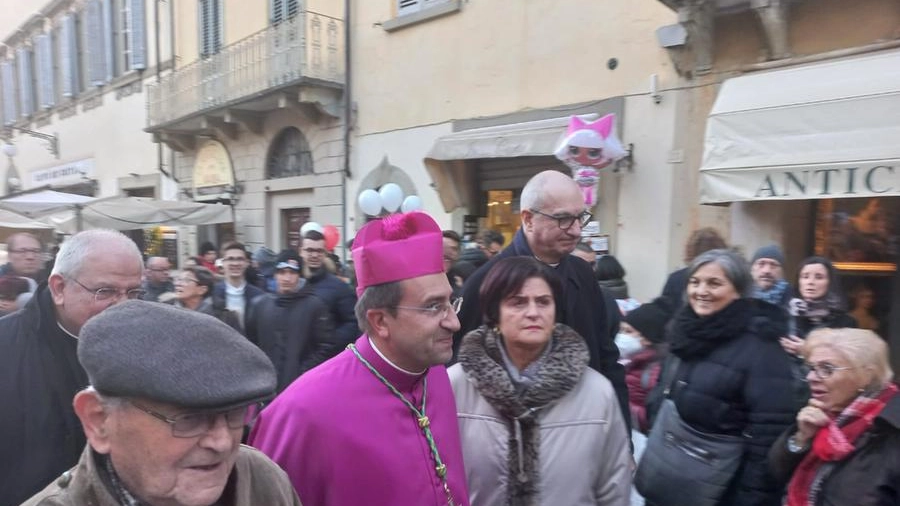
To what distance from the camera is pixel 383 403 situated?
67.3 inches

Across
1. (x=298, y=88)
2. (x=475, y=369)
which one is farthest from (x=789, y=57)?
A: (x=298, y=88)

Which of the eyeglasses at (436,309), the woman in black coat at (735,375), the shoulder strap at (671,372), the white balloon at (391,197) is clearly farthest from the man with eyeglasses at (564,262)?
the white balloon at (391,197)

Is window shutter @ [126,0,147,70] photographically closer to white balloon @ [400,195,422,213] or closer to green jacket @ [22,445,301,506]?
white balloon @ [400,195,422,213]

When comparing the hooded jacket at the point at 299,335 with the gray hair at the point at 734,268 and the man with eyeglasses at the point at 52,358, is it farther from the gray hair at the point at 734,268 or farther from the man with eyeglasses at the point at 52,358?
the gray hair at the point at 734,268

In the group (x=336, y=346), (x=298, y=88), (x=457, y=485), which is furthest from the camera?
(x=298, y=88)

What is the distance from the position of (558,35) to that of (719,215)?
3199 millimetres

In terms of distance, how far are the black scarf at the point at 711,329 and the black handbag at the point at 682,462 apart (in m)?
0.16

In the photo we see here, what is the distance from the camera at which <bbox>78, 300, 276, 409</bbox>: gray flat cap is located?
39.5 inches

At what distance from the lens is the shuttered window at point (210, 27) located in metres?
13.2

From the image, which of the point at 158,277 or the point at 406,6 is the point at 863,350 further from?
the point at 406,6

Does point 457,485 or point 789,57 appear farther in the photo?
point 789,57

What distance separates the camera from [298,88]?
10578mm

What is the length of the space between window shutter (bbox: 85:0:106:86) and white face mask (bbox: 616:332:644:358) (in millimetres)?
17991

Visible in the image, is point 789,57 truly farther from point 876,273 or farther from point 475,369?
point 475,369
